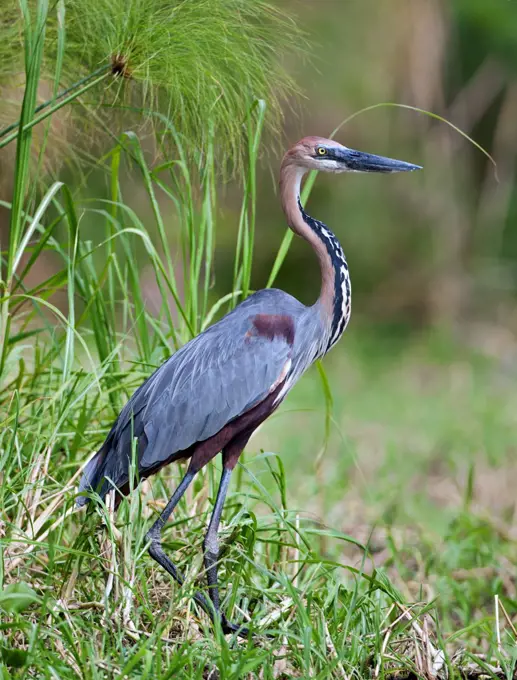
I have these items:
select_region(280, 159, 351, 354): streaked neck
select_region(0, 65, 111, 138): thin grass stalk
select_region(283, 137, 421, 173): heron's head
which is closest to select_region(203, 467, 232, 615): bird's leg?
select_region(280, 159, 351, 354): streaked neck

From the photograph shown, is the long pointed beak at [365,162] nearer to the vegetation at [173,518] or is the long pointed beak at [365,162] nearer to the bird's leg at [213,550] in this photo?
the vegetation at [173,518]

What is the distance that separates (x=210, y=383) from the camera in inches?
100

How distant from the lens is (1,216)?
32.7 feet

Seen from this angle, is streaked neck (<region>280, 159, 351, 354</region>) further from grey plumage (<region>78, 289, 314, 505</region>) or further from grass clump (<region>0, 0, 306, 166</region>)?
grass clump (<region>0, 0, 306, 166</region>)

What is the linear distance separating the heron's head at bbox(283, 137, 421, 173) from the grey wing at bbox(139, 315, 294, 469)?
48 cm

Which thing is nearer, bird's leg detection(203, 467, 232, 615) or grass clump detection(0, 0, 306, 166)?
bird's leg detection(203, 467, 232, 615)

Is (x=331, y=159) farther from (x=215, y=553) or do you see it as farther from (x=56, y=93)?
(x=215, y=553)

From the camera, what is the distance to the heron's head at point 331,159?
265 centimetres


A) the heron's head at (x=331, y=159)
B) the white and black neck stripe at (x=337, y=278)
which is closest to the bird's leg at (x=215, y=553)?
the white and black neck stripe at (x=337, y=278)

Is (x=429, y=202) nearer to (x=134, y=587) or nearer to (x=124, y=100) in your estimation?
(x=124, y=100)

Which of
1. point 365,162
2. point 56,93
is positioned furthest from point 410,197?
point 56,93

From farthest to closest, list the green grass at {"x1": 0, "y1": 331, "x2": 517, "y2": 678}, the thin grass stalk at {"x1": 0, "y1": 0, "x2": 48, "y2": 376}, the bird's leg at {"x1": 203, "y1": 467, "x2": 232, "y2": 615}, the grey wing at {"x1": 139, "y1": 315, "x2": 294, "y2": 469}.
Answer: the grey wing at {"x1": 139, "y1": 315, "x2": 294, "y2": 469}, the bird's leg at {"x1": 203, "y1": 467, "x2": 232, "y2": 615}, the thin grass stalk at {"x1": 0, "y1": 0, "x2": 48, "y2": 376}, the green grass at {"x1": 0, "y1": 331, "x2": 517, "y2": 678}

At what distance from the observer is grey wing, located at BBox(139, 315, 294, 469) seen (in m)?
2.51

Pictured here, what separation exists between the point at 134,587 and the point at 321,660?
1.53 feet
